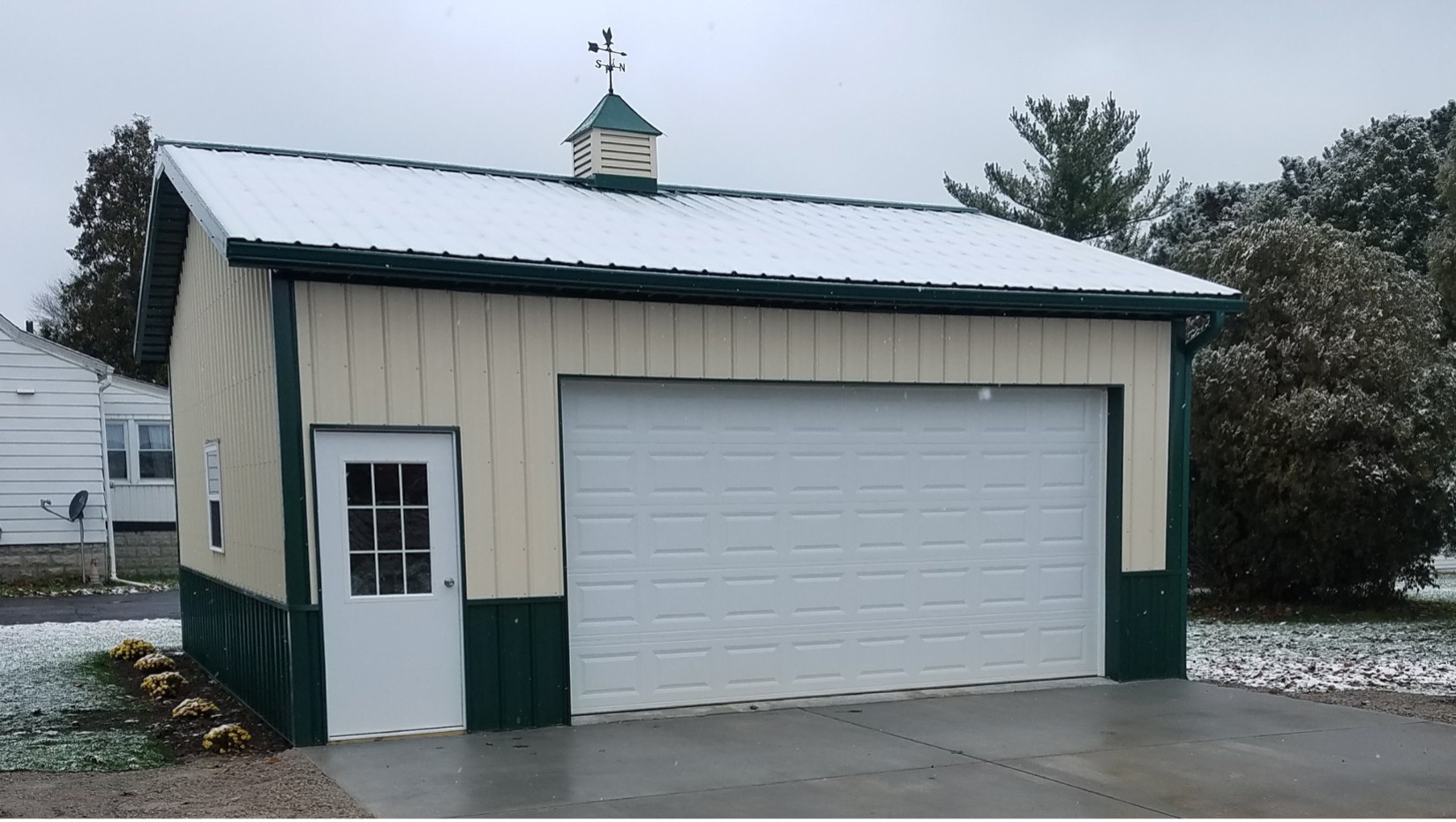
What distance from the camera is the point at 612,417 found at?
8406 millimetres

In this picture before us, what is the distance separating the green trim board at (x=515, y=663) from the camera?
305 inches

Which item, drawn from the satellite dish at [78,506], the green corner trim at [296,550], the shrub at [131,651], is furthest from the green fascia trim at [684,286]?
the satellite dish at [78,506]

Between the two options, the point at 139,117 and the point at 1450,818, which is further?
the point at 139,117

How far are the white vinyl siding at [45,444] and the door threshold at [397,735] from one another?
14248 millimetres

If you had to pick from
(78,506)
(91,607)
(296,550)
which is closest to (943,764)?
(296,550)

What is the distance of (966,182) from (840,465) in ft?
74.6

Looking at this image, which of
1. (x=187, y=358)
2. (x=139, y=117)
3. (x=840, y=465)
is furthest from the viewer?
(x=139, y=117)

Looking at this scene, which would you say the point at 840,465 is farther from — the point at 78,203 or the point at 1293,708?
the point at 78,203

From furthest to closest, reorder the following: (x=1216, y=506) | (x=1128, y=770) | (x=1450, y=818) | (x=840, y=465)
A: (x=1216, y=506)
(x=840, y=465)
(x=1128, y=770)
(x=1450, y=818)

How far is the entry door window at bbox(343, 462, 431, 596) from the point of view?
24.7 ft

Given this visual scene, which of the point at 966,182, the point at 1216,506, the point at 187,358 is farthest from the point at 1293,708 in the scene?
the point at 966,182

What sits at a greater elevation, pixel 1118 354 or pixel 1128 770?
pixel 1118 354

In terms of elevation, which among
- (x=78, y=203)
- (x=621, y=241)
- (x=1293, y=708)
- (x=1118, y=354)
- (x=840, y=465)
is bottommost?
(x=1293, y=708)

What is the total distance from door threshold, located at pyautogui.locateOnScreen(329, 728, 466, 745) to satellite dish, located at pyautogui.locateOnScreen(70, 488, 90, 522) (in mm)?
13863
